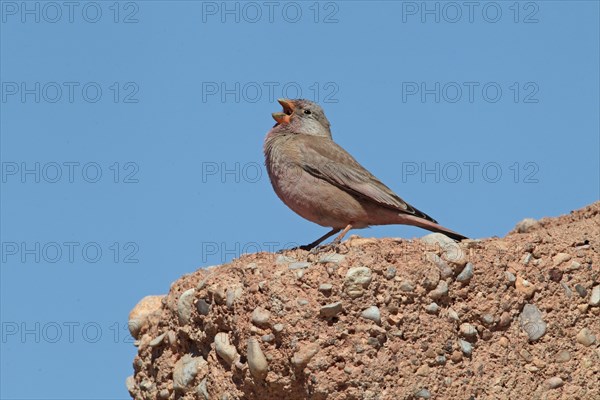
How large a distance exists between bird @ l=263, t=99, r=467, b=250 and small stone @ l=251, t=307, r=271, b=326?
251 cm

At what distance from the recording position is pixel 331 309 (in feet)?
21.5

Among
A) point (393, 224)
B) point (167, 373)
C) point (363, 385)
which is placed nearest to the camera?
point (363, 385)

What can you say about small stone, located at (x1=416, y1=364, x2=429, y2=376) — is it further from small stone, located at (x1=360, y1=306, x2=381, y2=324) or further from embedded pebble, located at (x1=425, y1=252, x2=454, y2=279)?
embedded pebble, located at (x1=425, y1=252, x2=454, y2=279)

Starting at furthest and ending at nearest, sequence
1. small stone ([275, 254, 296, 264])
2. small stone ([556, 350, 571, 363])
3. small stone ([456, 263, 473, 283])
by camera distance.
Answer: small stone ([275, 254, 296, 264])
small stone ([556, 350, 571, 363])
small stone ([456, 263, 473, 283])

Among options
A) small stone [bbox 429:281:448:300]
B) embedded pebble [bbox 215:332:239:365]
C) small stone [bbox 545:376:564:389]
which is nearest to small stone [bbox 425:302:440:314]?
small stone [bbox 429:281:448:300]

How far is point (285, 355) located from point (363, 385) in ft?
1.80

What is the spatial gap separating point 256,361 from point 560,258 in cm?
243

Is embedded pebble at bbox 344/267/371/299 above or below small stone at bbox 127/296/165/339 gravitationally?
below

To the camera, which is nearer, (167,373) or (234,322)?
(234,322)

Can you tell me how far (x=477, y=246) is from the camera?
23.8 ft

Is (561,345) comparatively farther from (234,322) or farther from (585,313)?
(234,322)

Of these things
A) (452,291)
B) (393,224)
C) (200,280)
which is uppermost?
(393,224)

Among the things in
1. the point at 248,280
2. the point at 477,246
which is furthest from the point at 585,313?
the point at 248,280

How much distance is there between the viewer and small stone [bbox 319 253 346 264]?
685 centimetres
